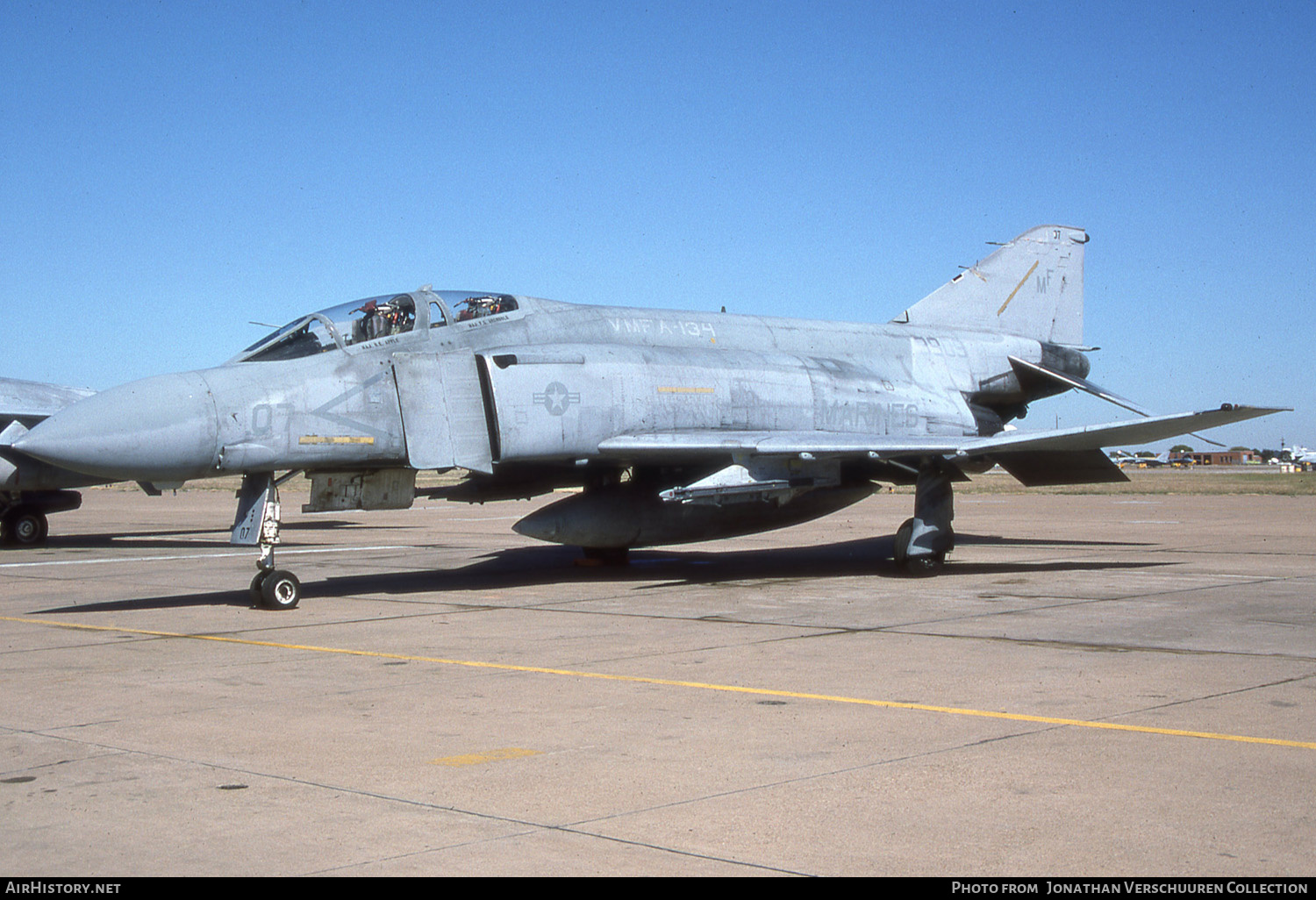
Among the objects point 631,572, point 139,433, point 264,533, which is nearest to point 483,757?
point 139,433

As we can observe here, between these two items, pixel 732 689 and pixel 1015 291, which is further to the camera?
pixel 1015 291

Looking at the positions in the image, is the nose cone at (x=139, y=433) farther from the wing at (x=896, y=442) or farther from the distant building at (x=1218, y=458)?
the distant building at (x=1218, y=458)

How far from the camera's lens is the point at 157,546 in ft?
65.8

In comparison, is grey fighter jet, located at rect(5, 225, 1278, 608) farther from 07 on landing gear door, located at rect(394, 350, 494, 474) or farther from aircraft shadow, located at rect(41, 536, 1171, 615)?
aircraft shadow, located at rect(41, 536, 1171, 615)

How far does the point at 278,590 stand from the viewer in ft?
35.4

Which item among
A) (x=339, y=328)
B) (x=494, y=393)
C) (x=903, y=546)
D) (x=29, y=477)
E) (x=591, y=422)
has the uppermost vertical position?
(x=339, y=328)

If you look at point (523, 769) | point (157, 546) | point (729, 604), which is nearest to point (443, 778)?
point (523, 769)

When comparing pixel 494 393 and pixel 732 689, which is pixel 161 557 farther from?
pixel 732 689

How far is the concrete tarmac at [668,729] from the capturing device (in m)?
3.91

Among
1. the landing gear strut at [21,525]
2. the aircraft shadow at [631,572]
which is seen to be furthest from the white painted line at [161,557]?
the landing gear strut at [21,525]

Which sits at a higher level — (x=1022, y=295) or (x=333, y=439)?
(x=1022, y=295)

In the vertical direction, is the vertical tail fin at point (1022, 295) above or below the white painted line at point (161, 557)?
above

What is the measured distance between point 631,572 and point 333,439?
480cm

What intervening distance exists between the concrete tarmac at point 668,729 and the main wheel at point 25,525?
8510 mm
